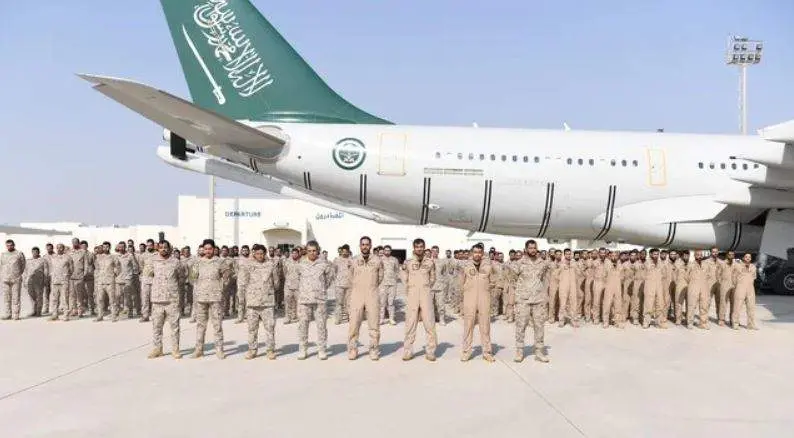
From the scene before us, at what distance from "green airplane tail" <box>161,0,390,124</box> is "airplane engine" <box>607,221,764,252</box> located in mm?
6025

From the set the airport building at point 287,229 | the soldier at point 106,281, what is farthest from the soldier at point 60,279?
the airport building at point 287,229

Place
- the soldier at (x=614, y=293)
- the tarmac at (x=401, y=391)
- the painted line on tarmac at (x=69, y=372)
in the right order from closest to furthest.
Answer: the tarmac at (x=401, y=391) → the painted line on tarmac at (x=69, y=372) → the soldier at (x=614, y=293)

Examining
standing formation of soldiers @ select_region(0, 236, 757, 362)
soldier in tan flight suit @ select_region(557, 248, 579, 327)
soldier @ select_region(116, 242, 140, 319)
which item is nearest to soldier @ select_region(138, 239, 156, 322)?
standing formation of soldiers @ select_region(0, 236, 757, 362)

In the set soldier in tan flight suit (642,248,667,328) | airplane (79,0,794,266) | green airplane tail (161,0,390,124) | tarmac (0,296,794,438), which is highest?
green airplane tail (161,0,390,124)

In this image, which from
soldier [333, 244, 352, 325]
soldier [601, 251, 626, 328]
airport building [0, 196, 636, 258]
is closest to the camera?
soldier [601, 251, 626, 328]

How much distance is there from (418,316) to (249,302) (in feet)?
6.98

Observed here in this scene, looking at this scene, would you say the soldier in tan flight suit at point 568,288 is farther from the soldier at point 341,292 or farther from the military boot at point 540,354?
the soldier at point 341,292

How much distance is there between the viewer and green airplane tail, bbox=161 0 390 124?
38.4 feet

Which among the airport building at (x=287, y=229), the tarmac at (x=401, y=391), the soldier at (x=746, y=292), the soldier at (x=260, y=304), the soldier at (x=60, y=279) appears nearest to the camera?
the tarmac at (x=401, y=391)

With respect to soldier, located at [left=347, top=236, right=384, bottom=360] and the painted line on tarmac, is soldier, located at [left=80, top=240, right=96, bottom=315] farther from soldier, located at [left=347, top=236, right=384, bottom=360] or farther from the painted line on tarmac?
soldier, located at [left=347, top=236, right=384, bottom=360]

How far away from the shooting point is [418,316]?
7352mm

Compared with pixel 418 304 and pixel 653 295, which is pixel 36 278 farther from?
pixel 653 295

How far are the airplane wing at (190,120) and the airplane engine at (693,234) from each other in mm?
7185

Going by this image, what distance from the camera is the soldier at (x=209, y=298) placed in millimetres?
7285
